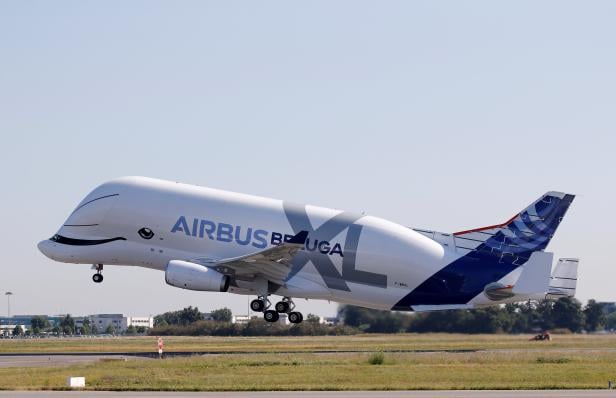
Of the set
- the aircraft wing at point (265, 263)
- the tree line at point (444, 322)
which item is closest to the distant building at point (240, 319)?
the tree line at point (444, 322)

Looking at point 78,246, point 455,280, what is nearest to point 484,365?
point 455,280

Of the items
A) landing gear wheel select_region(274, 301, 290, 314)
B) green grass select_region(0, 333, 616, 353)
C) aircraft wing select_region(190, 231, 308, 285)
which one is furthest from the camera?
green grass select_region(0, 333, 616, 353)

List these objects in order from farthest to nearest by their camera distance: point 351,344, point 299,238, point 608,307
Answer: point 608,307
point 351,344
point 299,238

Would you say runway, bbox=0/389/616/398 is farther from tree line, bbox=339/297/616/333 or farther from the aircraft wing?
tree line, bbox=339/297/616/333

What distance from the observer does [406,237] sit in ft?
195

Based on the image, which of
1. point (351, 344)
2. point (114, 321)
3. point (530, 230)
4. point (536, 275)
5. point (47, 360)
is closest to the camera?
point (47, 360)

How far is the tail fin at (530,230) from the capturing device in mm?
60250

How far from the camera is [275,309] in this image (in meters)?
60.4

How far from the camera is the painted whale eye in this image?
59291 millimetres

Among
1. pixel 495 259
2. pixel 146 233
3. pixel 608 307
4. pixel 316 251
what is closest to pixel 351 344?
pixel 316 251

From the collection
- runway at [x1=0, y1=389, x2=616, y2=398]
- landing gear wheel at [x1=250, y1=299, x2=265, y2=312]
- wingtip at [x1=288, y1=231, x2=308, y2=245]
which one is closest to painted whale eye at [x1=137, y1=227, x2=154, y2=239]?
landing gear wheel at [x1=250, y1=299, x2=265, y2=312]

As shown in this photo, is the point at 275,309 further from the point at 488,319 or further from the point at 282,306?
the point at 488,319

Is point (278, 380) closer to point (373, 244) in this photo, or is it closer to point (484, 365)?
point (484, 365)

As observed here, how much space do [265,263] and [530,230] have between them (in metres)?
15.1
